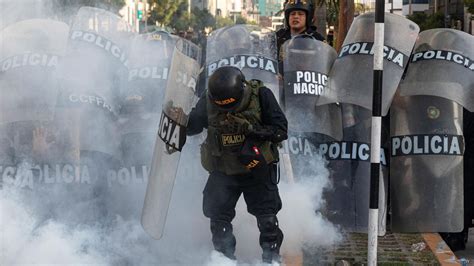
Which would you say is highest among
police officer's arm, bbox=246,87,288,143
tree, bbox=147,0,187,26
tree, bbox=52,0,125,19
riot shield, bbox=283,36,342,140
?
tree, bbox=52,0,125,19

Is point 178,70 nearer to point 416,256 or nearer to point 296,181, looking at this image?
point 296,181

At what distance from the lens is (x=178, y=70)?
5492mm

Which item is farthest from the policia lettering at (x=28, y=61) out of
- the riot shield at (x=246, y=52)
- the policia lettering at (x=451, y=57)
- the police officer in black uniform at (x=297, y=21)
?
the policia lettering at (x=451, y=57)

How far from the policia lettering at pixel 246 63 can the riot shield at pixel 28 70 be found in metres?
1.13

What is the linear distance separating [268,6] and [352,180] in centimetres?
1686

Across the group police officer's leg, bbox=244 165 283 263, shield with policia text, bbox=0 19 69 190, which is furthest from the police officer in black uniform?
police officer's leg, bbox=244 165 283 263

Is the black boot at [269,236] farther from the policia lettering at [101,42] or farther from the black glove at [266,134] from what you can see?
the policia lettering at [101,42]

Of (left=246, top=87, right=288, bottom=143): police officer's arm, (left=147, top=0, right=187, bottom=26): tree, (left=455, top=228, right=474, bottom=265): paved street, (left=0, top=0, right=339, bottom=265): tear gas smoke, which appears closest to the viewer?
(left=246, top=87, right=288, bottom=143): police officer's arm

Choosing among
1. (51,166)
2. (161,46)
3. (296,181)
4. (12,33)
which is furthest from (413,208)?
(12,33)

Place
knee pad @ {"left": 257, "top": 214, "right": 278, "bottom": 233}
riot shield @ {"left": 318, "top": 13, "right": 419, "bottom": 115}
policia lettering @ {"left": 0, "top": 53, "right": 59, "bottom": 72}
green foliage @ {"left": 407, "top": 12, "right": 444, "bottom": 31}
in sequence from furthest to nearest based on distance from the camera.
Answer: green foliage @ {"left": 407, "top": 12, "right": 444, "bottom": 31}, riot shield @ {"left": 318, "top": 13, "right": 419, "bottom": 115}, policia lettering @ {"left": 0, "top": 53, "right": 59, "bottom": 72}, knee pad @ {"left": 257, "top": 214, "right": 278, "bottom": 233}

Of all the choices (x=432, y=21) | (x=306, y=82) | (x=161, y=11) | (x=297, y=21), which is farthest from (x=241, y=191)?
(x=161, y=11)

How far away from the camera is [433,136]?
6.74 metres

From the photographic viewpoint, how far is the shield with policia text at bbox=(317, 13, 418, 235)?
21.9ft

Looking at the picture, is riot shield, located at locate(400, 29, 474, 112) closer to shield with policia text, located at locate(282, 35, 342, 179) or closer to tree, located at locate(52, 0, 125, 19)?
shield with policia text, located at locate(282, 35, 342, 179)
